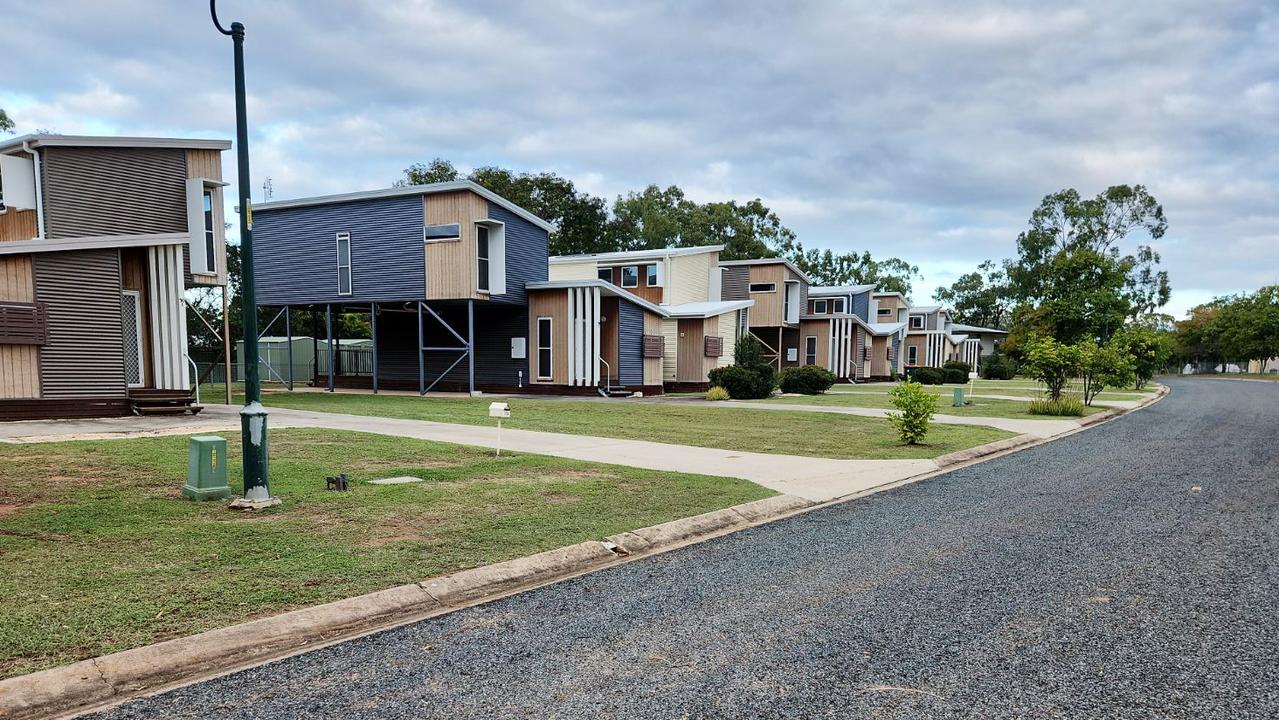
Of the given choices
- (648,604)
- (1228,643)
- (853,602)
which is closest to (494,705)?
(648,604)

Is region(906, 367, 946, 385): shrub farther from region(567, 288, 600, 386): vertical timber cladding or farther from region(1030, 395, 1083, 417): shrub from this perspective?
region(567, 288, 600, 386): vertical timber cladding

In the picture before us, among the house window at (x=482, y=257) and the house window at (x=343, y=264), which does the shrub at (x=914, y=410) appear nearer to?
the house window at (x=482, y=257)

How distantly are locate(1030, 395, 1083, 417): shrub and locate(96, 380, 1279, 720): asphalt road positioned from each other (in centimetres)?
1414

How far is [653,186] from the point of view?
203 feet

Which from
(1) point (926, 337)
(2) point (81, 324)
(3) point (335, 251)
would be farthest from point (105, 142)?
(1) point (926, 337)

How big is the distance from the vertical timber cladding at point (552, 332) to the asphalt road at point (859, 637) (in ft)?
64.0

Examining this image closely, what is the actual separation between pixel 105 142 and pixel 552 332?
13664 mm

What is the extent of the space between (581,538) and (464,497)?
1.98m

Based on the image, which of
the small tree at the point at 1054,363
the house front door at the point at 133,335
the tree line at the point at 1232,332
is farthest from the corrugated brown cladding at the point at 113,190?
the tree line at the point at 1232,332

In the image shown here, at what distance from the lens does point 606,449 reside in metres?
11.9

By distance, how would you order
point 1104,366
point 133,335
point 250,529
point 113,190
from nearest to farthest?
point 250,529
point 133,335
point 113,190
point 1104,366

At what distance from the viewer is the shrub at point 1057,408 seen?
795 inches

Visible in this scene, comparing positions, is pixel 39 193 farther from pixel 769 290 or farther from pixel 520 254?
pixel 769 290

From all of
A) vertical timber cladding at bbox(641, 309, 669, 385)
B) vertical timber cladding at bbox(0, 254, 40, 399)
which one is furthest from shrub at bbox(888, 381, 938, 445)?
vertical timber cladding at bbox(0, 254, 40, 399)
